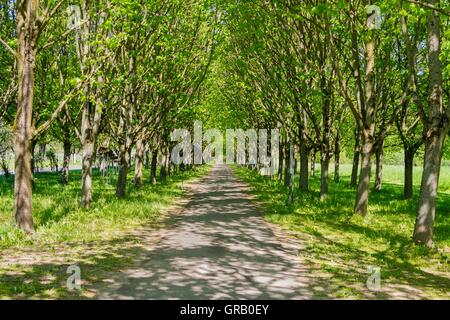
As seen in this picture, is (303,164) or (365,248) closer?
(365,248)

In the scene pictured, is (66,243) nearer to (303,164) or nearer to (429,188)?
(429,188)

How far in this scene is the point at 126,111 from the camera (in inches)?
838

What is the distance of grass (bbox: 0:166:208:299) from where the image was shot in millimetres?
7641

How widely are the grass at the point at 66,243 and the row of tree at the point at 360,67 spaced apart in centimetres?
690

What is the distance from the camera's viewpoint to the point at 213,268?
8805 mm

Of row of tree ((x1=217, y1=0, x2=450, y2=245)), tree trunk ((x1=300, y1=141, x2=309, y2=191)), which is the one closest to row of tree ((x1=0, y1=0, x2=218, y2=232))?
row of tree ((x1=217, y1=0, x2=450, y2=245))

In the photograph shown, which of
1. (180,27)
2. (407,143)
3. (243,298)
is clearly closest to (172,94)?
(180,27)

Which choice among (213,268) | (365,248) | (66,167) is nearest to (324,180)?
(365,248)

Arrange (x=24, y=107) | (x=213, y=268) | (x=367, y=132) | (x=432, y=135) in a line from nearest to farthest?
1. (x=213, y=268)
2. (x=432, y=135)
3. (x=24, y=107)
4. (x=367, y=132)

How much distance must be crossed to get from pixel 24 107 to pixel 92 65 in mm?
3442

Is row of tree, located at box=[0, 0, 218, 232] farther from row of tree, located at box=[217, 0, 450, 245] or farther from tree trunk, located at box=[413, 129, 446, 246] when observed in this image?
tree trunk, located at box=[413, 129, 446, 246]

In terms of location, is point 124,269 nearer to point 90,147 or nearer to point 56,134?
point 90,147
